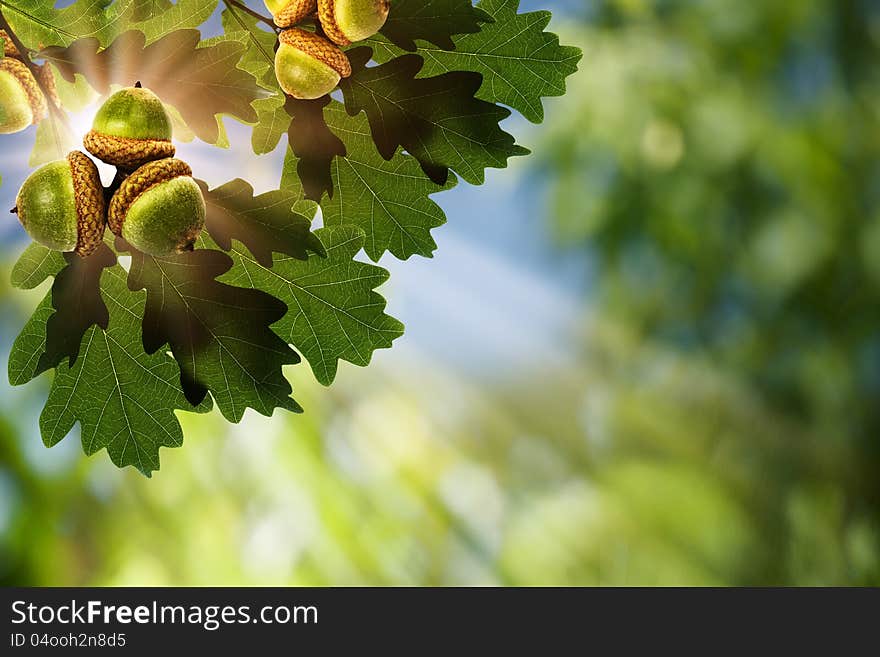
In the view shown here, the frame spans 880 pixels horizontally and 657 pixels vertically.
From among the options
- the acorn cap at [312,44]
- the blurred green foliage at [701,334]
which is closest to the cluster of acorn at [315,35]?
the acorn cap at [312,44]

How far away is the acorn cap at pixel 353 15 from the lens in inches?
10.2

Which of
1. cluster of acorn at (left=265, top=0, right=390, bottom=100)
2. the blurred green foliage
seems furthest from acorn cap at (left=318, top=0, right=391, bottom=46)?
the blurred green foliage

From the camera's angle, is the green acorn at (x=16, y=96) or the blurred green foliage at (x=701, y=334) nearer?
the green acorn at (x=16, y=96)

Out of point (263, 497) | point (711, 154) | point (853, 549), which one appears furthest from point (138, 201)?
point (853, 549)

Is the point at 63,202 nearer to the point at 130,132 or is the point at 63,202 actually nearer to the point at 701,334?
the point at 130,132

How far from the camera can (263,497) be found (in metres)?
1.67

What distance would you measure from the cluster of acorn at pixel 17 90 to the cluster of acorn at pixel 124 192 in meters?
0.04

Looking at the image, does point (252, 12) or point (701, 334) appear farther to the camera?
point (701, 334)

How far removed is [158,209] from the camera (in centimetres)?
23

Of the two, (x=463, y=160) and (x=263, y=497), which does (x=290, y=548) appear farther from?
(x=463, y=160)

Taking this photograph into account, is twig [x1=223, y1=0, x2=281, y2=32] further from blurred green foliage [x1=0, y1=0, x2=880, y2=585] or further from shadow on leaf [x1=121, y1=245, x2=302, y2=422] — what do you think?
blurred green foliage [x1=0, y1=0, x2=880, y2=585]

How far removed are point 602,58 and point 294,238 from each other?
182cm

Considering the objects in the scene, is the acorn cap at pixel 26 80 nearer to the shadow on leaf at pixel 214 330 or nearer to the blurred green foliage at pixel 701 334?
the shadow on leaf at pixel 214 330

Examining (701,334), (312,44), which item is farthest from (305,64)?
(701,334)
